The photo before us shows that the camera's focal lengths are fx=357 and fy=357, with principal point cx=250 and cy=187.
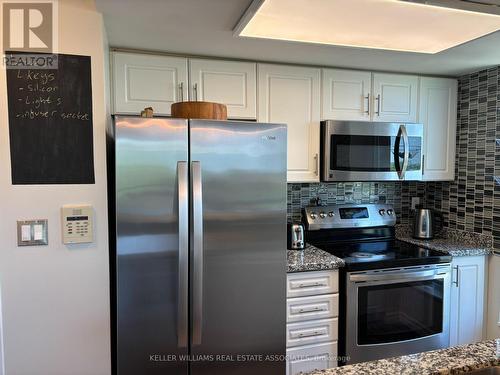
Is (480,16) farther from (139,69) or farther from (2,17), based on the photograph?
(2,17)

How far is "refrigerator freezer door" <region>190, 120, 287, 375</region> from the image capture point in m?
1.76

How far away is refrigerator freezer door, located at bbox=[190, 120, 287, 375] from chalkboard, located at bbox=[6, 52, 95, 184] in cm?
52

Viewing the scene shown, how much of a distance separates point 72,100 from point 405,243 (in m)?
2.49

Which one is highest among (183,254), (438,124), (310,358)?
(438,124)

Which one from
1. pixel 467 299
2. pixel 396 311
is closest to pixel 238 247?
pixel 396 311

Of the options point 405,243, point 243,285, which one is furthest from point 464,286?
point 243,285

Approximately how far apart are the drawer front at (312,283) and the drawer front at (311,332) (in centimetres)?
19

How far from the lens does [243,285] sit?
186cm

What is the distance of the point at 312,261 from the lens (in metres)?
2.23

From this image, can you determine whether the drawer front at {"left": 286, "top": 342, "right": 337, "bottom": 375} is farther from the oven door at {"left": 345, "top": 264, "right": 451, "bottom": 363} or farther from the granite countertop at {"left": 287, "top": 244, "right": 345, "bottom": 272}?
the granite countertop at {"left": 287, "top": 244, "right": 345, "bottom": 272}

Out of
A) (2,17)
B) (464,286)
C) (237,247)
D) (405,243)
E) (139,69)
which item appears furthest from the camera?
(405,243)

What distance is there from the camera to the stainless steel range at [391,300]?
2.25m

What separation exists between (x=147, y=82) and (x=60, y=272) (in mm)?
1182

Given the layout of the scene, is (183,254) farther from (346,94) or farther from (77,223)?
(346,94)
